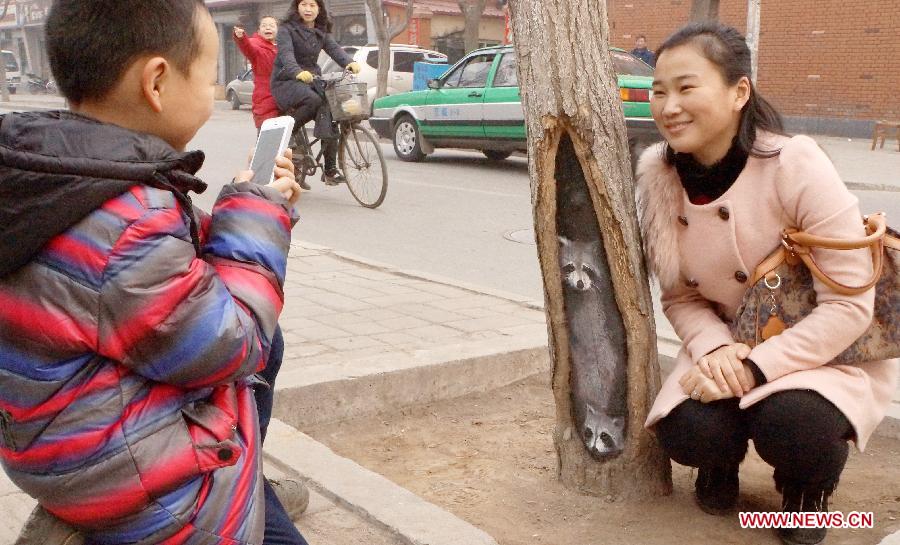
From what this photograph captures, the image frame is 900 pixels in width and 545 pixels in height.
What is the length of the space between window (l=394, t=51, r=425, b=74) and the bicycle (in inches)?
A: 641

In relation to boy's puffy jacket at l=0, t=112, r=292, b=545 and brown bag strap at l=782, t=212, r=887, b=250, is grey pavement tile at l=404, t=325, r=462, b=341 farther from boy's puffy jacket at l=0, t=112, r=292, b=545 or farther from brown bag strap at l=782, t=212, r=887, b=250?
boy's puffy jacket at l=0, t=112, r=292, b=545

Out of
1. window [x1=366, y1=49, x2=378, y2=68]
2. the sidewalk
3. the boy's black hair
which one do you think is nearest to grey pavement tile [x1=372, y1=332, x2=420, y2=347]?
the sidewalk

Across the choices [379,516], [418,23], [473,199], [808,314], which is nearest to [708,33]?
[808,314]

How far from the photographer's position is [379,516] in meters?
2.52

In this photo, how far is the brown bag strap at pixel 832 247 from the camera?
8.14ft

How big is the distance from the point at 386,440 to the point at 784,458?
148 centimetres

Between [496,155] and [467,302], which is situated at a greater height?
[467,302]

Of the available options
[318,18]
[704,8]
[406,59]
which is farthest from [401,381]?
[406,59]

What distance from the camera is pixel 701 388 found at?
101 inches

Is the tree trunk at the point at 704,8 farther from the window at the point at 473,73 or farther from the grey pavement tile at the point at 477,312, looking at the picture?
the grey pavement tile at the point at 477,312

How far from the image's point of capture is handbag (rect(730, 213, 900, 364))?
8.41ft

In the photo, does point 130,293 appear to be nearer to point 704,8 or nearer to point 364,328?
point 364,328

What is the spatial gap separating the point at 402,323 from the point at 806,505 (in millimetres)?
2419

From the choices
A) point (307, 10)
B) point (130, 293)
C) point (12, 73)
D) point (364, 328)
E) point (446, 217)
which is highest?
point (307, 10)
